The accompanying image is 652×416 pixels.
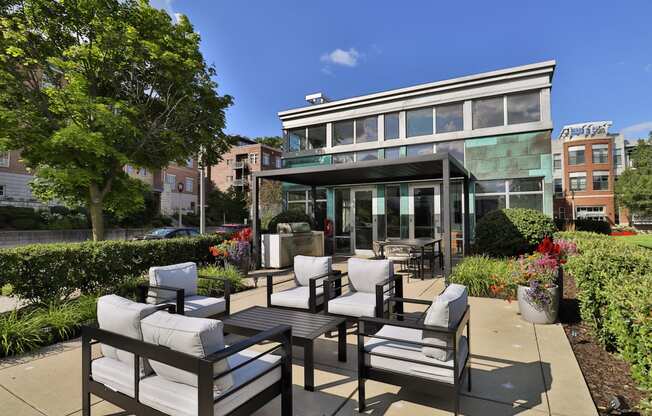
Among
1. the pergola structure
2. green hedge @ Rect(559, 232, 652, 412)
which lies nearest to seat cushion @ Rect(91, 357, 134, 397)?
green hedge @ Rect(559, 232, 652, 412)

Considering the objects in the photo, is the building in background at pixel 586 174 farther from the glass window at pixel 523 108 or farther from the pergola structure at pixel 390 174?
the pergola structure at pixel 390 174

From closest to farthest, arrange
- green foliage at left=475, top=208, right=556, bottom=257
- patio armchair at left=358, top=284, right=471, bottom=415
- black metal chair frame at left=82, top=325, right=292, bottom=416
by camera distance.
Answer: black metal chair frame at left=82, top=325, right=292, bottom=416 → patio armchair at left=358, top=284, right=471, bottom=415 → green foliage at left=475, top=208, right=556, bottom=257

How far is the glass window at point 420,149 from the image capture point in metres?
13.4

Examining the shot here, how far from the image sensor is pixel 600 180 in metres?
42.3

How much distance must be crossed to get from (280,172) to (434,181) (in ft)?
20.5

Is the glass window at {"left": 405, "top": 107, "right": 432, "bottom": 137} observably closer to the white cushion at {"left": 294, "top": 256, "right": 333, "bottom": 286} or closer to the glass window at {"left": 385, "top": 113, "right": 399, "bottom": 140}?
the glass window at {"left": 385, "top": 113, "right": 399, "bottom": 140}

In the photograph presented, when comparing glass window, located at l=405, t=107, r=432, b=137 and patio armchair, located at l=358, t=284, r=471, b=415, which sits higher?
glass window, located at l=405, t=107, r=432, b=137

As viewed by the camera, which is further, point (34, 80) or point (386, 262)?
point (34, 80)

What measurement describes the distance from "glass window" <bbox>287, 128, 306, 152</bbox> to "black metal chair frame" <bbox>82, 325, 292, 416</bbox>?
14581 mm

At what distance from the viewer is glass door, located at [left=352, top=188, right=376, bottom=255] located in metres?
13.6

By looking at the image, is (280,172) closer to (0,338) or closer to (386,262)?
(386,262)

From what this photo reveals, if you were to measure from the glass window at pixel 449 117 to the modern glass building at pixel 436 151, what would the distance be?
38 mm

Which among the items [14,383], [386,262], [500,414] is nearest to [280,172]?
[386,262]

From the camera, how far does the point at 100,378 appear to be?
96.1 inches
